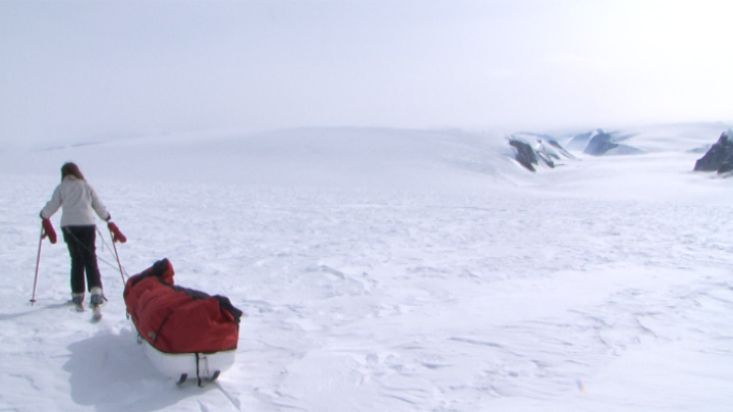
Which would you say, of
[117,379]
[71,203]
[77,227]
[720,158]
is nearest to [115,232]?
[77,227]

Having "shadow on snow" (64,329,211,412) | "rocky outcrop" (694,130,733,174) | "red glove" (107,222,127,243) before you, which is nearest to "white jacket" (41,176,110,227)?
"red glove" (107,222,127,243)

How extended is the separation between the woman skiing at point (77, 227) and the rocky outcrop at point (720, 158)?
41.5 m

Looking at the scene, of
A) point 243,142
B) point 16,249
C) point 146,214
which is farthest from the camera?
point 243,142

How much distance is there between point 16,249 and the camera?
870cm

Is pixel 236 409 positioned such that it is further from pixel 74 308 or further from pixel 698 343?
pixel 698 343

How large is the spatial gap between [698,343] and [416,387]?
2.93m

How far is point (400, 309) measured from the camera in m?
6.22

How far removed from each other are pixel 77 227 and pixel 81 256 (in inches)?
11.6

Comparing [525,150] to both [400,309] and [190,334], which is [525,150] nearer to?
[400,309]

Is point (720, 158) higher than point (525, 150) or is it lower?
higher

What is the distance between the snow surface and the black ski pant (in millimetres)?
326

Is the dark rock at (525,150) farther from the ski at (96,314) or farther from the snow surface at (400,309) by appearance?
the ski at (96,314)

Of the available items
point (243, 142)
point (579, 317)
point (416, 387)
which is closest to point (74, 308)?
point (416, 387)

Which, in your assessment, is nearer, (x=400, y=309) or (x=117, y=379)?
(x=117, y=379)
